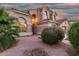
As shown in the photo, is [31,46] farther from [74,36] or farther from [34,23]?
[74,36]

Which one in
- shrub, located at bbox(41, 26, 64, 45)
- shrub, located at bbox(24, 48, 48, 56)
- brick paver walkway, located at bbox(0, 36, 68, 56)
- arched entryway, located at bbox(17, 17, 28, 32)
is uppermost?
arched entryway, located at bbox(17, 17, 28, 32)

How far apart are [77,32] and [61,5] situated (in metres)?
0.40

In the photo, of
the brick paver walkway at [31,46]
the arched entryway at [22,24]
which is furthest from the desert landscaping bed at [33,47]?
the arched entryway at [22,24]

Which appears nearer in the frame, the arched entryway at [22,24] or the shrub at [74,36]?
the shrub at [74,36]

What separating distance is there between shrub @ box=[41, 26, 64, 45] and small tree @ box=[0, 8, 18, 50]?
0.35 metres

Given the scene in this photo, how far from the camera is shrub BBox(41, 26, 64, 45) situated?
10.4 feet

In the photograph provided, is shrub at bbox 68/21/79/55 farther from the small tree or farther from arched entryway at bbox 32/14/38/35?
the small tree

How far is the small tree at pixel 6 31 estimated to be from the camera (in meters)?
3.18

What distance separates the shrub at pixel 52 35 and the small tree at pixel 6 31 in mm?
348

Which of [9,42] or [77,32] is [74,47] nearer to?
[77,32]

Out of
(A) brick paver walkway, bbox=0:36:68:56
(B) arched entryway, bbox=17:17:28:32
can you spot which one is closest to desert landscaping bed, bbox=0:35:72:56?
(A) brick paver walkway, bbox=0:36:68:56

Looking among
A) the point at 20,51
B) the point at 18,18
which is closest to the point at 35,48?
the point at 20,51

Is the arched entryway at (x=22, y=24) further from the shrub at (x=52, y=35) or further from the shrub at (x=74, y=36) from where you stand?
the shrub at (x=74, y=36)

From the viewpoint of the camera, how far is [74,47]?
3.16 metres
